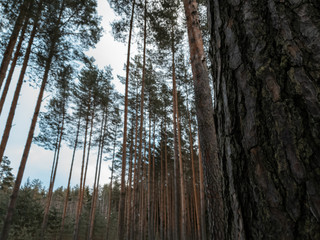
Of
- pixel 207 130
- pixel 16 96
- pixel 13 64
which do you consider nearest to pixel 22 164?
pixel 16 96

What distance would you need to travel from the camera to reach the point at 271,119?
0.44m

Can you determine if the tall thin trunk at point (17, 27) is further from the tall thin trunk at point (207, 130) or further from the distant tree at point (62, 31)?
the tall thin trunk at point (207, 130)

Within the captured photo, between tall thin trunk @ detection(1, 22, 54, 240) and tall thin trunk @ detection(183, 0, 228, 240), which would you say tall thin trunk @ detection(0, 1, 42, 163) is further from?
tall thin trunk @ detection(183, 0, 228, 240)

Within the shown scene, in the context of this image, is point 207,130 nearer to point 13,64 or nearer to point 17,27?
point 13,64

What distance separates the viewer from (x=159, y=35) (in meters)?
9.09

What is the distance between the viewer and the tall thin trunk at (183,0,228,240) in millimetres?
2873

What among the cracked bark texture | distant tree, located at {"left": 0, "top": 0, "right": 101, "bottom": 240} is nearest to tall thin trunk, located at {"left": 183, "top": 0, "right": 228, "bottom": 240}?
the cracked bark texture

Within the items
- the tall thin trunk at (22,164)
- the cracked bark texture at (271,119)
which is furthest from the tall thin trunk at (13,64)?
the cracked bark texture at (271,119)

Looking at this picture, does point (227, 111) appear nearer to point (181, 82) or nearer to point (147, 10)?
point (147, 10)

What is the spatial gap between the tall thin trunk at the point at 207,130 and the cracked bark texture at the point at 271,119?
5.94ft

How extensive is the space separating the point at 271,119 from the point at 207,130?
3047mm

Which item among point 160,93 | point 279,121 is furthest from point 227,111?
point 160,93

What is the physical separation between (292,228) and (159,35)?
32.1 ft

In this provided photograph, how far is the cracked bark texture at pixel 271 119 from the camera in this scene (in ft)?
1.21
